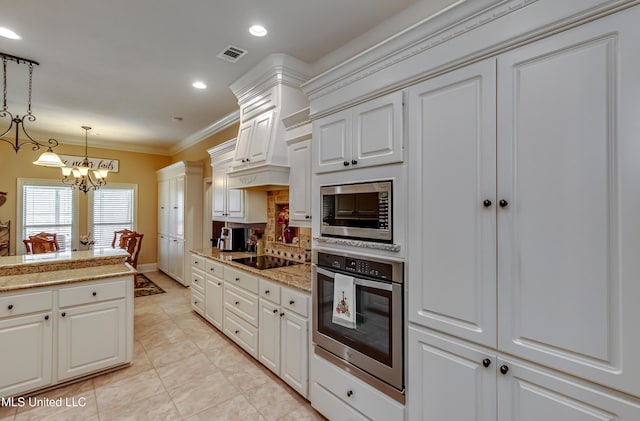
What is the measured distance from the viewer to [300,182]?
2820 mm

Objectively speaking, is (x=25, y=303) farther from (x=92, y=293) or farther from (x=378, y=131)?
(x=378, y=131)

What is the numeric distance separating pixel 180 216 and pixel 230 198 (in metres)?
2.08

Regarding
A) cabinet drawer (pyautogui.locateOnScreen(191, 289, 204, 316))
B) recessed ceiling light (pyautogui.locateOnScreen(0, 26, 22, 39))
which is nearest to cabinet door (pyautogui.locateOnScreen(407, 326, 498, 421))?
cabinet drawer (pyautogui.locateOnScreen(191, 289, 204, 316))

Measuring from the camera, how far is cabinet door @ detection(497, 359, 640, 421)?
1063mm

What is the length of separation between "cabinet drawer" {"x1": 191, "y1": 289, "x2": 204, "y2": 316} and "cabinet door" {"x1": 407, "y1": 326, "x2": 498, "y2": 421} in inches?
126

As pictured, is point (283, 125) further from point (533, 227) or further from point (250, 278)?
point (533, 227)

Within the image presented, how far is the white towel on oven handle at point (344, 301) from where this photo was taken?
1.90m

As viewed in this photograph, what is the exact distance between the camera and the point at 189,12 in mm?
2297

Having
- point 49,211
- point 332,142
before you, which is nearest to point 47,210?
point 49,211

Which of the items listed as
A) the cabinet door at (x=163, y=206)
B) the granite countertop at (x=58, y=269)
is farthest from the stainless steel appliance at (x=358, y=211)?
the cabinet door at (x=163, y=206)

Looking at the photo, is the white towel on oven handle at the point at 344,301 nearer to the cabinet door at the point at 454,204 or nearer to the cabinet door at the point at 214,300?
the cabinet door at the point at 454,204

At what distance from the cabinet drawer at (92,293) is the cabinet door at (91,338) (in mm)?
52

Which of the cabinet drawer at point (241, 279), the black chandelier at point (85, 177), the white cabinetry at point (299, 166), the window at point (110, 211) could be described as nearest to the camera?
the white cabinetry at point (299, 166)

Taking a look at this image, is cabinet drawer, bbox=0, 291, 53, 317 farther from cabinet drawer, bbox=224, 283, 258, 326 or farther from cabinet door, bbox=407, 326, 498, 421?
cabinet door, bbox=407, 326, 498, 421
